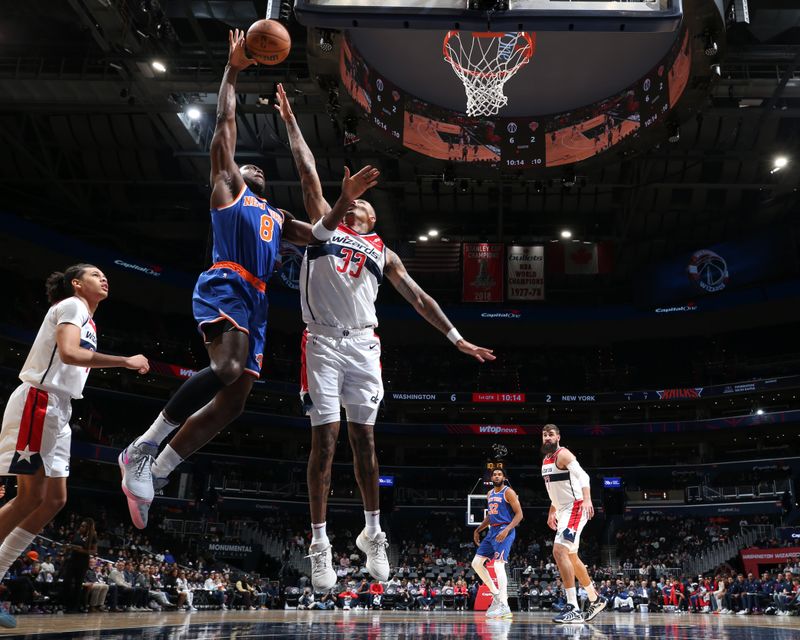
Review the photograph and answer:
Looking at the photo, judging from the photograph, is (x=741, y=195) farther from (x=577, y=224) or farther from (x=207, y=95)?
(x=207, y=95)

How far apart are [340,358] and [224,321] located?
0.94 m

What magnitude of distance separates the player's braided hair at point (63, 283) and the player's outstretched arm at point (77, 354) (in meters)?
0.48

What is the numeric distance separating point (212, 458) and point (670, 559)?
18.8 m

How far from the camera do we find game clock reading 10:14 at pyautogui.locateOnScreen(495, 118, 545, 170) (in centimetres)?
1494

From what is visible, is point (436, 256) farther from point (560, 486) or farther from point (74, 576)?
point (560, 486)

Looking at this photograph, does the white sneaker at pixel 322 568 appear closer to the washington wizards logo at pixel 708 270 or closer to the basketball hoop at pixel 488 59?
the basketball hoop at pixel 488 59

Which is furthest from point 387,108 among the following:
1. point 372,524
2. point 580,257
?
point 580,257

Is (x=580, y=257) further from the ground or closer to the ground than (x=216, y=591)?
further from the ground

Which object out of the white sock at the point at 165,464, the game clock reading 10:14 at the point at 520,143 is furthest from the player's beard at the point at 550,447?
the game clock reading 10:14 at the point at 520,143

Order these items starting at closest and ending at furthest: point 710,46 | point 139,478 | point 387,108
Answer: point 139,478 → point 710,46 → point 387,108

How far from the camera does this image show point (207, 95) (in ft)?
61.9

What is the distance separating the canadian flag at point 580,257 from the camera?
27.2 m

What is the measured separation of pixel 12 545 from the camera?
15.6 feet

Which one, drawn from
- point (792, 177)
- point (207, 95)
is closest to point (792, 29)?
point (792, 177)
